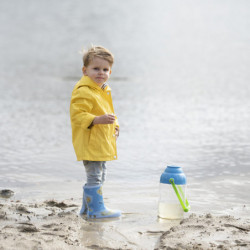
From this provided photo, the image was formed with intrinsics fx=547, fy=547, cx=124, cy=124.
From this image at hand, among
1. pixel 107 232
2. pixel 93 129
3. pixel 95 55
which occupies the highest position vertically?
pixel 95 55

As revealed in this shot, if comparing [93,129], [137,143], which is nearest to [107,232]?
[93,129]

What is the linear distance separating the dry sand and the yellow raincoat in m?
0.51

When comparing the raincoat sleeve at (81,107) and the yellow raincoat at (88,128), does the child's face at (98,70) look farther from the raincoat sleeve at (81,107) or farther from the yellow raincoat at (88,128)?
the raincoat sleeve at (81,107)

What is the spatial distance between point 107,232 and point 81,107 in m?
0.99

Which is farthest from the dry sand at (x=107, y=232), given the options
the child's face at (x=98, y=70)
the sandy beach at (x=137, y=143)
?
the child's face at (x=98, y=70)

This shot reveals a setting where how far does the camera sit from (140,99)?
12.0m

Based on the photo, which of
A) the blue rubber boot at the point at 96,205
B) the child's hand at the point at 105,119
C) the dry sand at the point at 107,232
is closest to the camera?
the dry sand at the point at 107,232

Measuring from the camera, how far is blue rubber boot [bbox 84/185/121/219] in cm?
438

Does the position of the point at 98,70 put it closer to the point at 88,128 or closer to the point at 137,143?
→ the point at 88,128

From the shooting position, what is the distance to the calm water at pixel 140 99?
235 inches

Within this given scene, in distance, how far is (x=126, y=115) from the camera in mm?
10078

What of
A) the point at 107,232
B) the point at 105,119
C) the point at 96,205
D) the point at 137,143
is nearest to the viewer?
the point at 107,232

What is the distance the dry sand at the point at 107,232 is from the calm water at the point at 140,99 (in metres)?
0.73

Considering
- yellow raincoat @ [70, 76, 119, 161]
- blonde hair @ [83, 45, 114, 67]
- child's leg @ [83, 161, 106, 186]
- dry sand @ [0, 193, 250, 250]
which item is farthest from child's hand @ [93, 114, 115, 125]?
dry sand @ [0, 193, 250, 250]
